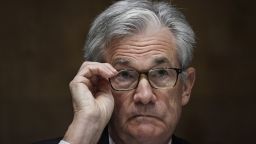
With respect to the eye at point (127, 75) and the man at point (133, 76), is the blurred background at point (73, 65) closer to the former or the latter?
the man at point (133, 76)

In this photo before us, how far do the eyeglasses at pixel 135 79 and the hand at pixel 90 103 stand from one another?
0.13 ft

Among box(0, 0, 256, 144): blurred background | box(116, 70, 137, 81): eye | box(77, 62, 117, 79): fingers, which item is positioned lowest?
box(0, 0, 256, 144): blurred background

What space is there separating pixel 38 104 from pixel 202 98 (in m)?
1.26

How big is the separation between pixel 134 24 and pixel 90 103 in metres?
0.40

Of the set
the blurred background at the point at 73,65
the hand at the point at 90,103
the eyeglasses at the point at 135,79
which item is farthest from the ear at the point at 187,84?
the blurred background at the point at 73,65

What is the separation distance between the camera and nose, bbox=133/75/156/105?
2.48 meters

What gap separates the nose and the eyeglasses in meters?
0.02

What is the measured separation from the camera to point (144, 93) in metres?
2.48

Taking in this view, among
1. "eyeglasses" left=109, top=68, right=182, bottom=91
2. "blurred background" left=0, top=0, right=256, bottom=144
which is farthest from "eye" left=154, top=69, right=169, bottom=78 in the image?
"blurred background" left=0, top=0, right=256, bottom=144

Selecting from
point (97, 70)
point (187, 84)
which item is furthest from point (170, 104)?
point (97, 70)

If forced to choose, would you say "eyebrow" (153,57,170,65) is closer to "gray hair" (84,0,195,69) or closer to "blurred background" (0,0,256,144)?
"gray hair" (84,0,195,69)

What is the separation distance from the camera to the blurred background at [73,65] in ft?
14.8

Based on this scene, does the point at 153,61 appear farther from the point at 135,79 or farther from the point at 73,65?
the point at 73,65

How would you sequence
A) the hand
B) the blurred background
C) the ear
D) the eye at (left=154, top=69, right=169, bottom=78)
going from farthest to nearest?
the blurred background < the ear < the eye at (left=154, top=69, right=169, bottom=78) < the hand
